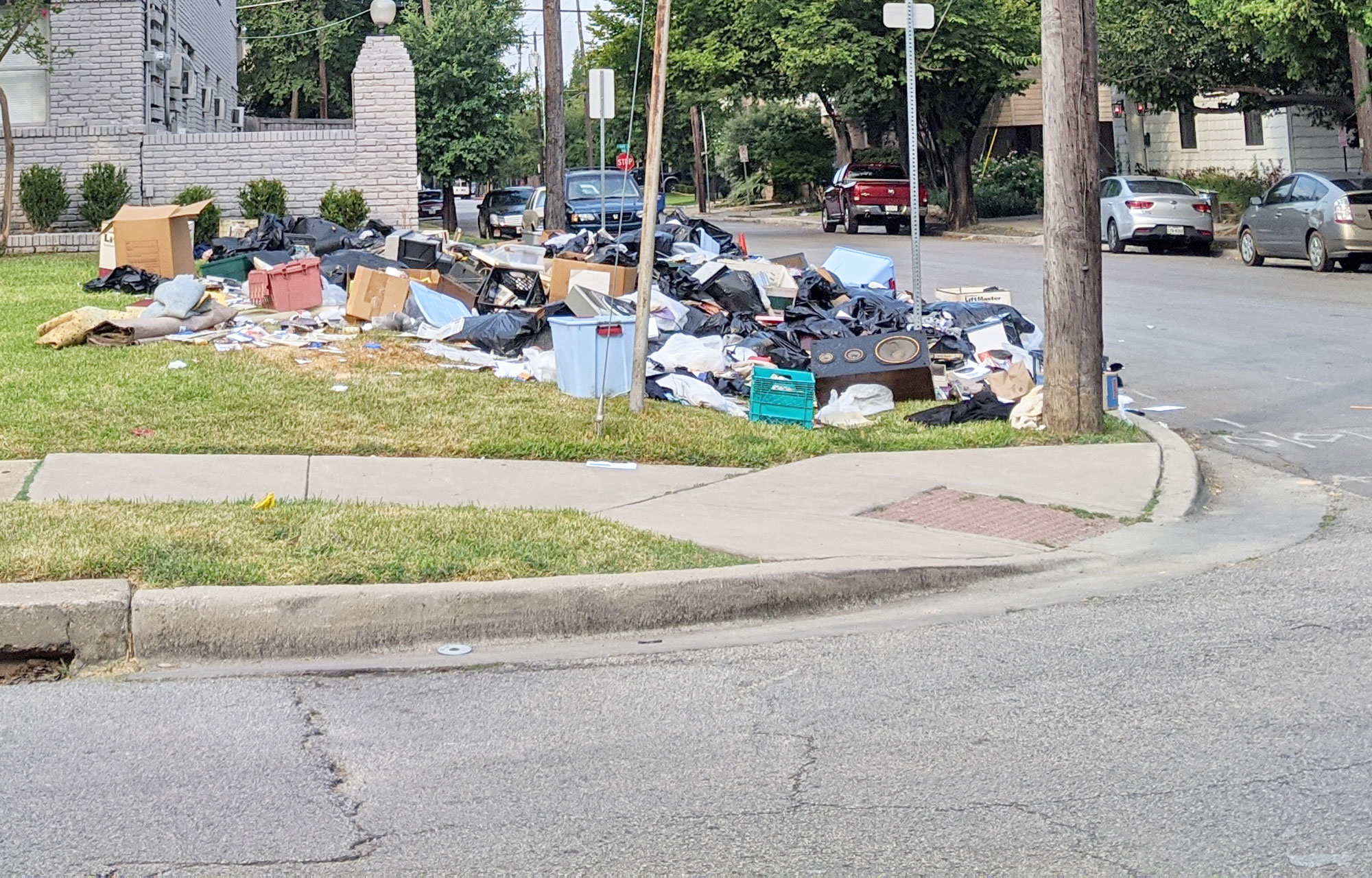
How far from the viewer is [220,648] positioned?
5926 millimetres

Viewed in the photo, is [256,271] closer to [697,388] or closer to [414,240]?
[414,240]

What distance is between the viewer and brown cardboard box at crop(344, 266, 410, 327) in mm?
14508

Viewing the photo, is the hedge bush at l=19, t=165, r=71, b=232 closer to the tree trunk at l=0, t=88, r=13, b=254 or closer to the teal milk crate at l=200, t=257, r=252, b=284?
the tree trunk at l=0, t=88, r=13, b=254

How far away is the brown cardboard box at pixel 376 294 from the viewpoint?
1451cm

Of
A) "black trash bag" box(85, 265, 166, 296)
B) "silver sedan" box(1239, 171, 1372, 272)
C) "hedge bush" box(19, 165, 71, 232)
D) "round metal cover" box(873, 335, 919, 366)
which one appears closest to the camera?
"round metal cover" box(873, 335, 919, 366)

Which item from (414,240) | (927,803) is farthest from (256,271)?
(927,803)

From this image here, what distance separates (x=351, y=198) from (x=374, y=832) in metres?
22.2

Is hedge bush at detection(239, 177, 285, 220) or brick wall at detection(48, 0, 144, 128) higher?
brick wall at detection(48, 0, 144, 128)

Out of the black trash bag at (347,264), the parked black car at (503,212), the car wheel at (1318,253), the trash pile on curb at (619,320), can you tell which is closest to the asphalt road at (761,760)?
the trash pile on curb at (619,320)

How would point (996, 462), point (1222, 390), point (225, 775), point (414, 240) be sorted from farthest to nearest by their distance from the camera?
point (414, 240), point (1222, 390), point (996, 462), point (225, 775)

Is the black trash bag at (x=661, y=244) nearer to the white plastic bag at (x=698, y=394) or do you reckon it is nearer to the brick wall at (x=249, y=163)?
the white plastic bag at (x=698, y=394)

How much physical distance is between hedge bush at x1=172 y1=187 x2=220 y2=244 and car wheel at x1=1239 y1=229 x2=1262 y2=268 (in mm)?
17053

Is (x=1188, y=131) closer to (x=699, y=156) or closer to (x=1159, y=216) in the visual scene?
(x=1159, y=216)

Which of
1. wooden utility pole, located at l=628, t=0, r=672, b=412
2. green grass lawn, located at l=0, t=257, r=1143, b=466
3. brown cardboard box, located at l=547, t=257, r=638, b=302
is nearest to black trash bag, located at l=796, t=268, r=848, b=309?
brown cardboard box, located at l=547, t=257, r=638, b=302
